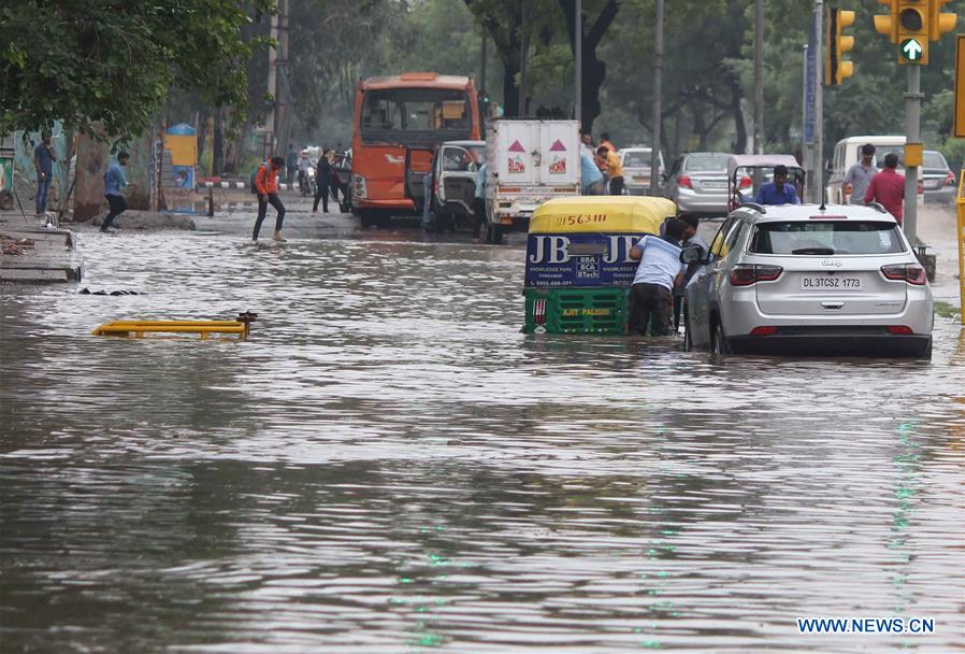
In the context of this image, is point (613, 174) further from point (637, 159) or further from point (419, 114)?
point (637, 159)

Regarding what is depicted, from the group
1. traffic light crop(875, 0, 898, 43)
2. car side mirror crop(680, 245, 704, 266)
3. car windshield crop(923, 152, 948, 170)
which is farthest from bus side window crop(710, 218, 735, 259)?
car windshield crop(923, 152, 948, 170)

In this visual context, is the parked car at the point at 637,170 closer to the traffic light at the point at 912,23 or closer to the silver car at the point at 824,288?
the traffic light at the point at 912,23

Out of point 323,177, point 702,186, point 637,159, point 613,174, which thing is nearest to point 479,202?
point 613,174

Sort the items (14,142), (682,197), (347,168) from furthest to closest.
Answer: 1. (347,168)
2. (682,197)
3. (14,142)

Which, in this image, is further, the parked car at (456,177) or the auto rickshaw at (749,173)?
the parked car at (456,177)

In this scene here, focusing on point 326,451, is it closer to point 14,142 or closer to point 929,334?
point 929,334

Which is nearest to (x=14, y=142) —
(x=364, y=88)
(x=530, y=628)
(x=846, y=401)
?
(x=364, y=88)

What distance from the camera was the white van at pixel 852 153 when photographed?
163 feet

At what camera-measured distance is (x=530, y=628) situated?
714 cm

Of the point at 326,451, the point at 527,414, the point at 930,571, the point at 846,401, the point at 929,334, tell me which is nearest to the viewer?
the point at 930,571

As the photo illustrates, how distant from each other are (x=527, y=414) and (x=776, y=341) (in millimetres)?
4537

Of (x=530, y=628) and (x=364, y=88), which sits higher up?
(x=364, y=88)

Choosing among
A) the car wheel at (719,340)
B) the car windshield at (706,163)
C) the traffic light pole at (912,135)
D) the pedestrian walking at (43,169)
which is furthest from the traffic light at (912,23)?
the car windshield at (706,163)

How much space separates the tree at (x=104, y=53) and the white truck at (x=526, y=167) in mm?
16700
